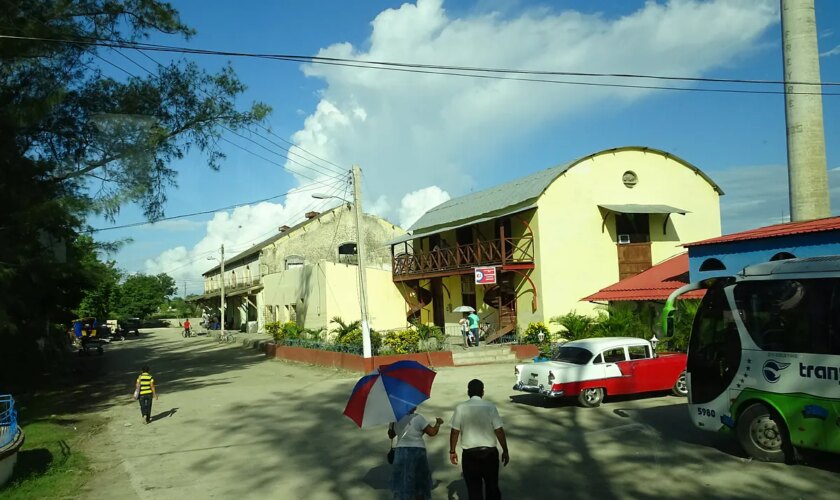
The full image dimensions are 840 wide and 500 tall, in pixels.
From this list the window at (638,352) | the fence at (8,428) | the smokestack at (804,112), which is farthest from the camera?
the smokestack at (804,112)

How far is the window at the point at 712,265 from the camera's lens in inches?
760

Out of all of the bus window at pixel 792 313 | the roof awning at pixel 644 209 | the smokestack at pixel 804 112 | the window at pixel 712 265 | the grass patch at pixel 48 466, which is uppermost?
the smokestack at pixel 804 112

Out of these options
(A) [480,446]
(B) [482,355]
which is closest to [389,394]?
(A) [480,446]

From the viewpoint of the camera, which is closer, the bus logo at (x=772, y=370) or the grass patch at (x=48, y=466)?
the bus logo at (x=772, y=370)

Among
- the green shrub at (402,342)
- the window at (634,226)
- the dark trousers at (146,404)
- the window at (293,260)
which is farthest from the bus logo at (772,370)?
the window at (293,260)

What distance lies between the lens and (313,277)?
34.1 meters

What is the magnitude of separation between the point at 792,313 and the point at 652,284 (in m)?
15.9

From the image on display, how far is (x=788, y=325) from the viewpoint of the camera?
7.73 meters

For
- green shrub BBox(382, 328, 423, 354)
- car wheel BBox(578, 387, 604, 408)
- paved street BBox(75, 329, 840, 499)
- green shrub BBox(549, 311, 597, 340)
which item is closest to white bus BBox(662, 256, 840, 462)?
paved street BBox(75, 329, 840, 499)

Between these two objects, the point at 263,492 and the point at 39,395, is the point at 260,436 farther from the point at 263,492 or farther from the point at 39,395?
the point at 39,395

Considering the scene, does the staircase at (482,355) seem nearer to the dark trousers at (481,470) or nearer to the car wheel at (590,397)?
the car wheel at (590,397)

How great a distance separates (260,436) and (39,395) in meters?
10.6

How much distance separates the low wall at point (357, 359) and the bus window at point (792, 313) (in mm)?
12831

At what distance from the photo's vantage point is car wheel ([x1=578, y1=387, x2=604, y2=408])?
12469 mm
